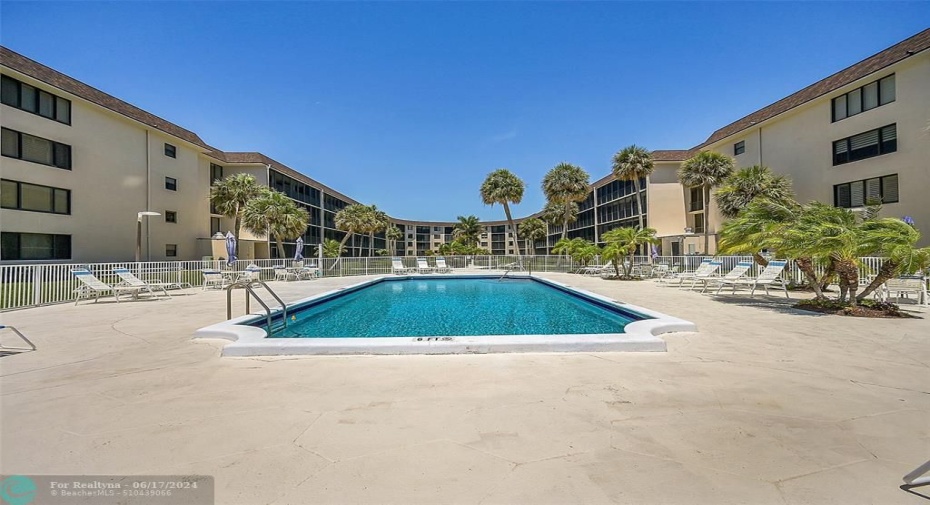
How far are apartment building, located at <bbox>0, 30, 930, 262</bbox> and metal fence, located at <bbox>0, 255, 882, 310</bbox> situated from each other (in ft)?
21.5

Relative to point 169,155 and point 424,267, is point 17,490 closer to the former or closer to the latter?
point 424,267

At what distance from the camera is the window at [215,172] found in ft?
98.9

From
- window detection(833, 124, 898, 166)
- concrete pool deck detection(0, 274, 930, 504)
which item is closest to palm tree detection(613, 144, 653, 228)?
window detection(833, 124, 898, 166)

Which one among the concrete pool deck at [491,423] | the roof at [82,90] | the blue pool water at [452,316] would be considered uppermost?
the roof at [82,90]

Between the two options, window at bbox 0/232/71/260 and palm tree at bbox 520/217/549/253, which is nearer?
window at bbox 0/232/71/260

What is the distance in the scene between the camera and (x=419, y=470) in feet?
7.63

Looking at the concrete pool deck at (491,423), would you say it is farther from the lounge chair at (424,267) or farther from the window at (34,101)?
the lounge chair at (424,267)

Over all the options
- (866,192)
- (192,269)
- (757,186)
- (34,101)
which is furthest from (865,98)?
(34,101)

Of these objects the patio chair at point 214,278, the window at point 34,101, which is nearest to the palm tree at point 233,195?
the window at point 34,101

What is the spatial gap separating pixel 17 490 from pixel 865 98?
28.1 metres

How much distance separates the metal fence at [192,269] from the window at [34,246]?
6.10 metres

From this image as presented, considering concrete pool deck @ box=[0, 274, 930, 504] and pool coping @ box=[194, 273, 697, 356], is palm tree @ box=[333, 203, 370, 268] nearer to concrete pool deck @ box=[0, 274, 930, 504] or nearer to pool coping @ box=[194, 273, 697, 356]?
concrete pool deck @ box=[0, 274, 930, 504]

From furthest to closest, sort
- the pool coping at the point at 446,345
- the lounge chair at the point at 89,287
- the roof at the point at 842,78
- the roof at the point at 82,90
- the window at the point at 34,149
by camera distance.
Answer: the roof at the point at 842,78, the window at the point at 34,149, the roof at the point at 82,90, the lounge chair at the point at 89,287, the pool coping at the point at 446,345

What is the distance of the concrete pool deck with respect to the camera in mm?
2188
